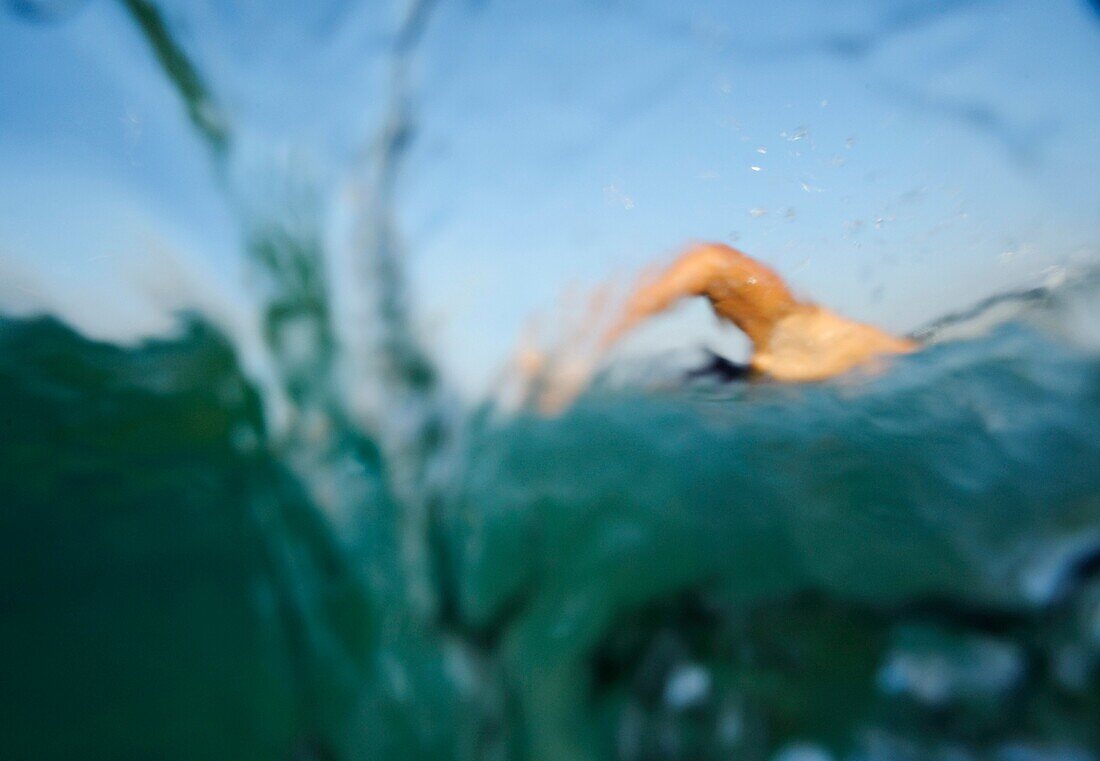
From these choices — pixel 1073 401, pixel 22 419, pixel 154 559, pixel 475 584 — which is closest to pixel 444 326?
pixel 475 584

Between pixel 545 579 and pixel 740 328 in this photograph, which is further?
pixel 740 328

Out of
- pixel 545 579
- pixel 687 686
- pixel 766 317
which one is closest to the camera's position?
pixel 687 686

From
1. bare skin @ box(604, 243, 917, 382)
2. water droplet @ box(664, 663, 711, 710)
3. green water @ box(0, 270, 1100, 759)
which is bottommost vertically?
water droplet @ box(664, 663, 711, 710)

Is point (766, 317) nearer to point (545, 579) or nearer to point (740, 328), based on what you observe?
point (740, 328)

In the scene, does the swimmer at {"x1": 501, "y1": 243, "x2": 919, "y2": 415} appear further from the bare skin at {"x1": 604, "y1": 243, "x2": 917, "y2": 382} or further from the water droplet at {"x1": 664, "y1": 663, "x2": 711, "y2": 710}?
the water droplet at {"x1": 664, "y1": 663, "x2": 711, "y2": 710}

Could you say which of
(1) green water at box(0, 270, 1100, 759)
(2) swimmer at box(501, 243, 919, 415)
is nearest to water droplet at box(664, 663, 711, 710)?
(1) green water at box(0, 270, 1100, 759)

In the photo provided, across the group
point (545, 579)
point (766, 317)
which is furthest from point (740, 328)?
point (545, 579)

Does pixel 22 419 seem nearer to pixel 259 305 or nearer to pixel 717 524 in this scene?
pixel 259 305
